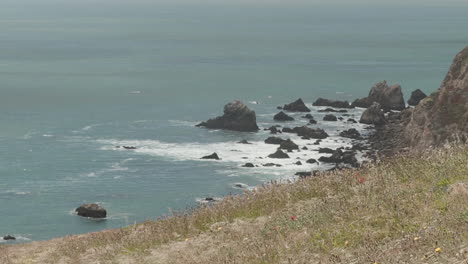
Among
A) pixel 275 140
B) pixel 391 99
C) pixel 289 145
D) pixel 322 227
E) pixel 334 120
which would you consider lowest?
pixel 289 145

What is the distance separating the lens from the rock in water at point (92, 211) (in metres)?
67.1

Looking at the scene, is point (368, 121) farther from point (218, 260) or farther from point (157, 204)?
point (218, 260)

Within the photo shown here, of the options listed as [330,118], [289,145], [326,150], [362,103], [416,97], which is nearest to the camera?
[326,150]

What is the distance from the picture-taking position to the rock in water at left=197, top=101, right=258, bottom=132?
10956 centimetres

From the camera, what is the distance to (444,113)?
83.3m

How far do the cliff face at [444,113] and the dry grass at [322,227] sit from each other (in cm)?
6279

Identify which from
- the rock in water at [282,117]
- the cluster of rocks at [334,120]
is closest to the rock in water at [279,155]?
the cluster of rocks at [334,120]

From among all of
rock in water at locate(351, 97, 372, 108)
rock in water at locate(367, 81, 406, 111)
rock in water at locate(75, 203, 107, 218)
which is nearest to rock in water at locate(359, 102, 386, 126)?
rock in water at locate(367, 81, 406, 111)

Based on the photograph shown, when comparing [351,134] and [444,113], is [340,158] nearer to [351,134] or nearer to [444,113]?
[444,113]

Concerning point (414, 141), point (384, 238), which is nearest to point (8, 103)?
point (414, 141)

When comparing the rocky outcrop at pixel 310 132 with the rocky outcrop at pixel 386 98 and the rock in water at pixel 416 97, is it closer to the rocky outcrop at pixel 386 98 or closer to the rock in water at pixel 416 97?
the rocky outcrop at pixel 386 98

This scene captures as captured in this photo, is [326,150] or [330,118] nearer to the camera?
[326,150]

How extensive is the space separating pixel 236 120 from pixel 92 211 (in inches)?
1796

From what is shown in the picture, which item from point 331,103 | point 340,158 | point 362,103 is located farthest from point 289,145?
point 362,103
